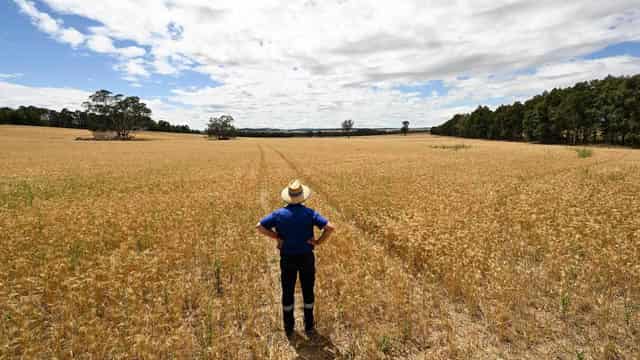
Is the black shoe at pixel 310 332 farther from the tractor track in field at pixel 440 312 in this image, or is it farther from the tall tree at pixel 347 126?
the tall tree at pixel 347 126

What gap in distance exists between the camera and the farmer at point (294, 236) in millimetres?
4828

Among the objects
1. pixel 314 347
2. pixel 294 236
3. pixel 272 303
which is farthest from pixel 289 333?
pixel 294 236

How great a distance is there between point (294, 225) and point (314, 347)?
1.83m

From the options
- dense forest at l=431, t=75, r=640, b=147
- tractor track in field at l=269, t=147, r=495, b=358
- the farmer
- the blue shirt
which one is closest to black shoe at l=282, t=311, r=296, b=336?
the farmer

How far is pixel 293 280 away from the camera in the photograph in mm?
5004

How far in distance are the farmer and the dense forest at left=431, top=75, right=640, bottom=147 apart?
260 ft

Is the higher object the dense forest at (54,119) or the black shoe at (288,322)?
the dense forest at (54,119)

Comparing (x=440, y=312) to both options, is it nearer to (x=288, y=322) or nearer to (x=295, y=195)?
(x=288, y=322)

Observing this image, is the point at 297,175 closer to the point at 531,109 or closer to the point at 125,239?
the point at 125,239

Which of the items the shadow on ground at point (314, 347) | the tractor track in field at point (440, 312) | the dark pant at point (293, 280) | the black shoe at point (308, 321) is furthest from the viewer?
the black shoe at point (308, 321)

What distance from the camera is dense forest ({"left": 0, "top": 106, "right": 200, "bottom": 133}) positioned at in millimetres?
113619

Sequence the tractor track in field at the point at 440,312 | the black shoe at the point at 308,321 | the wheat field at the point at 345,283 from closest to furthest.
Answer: the wheat field at the point at 345,283 → the tractor track in field at the point at 440,312 → the black shoe at the point at 308,321

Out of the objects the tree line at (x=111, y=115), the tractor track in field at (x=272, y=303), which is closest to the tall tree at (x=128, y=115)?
the tree line at (x=111, y=115)

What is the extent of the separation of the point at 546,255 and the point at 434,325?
4.11 metres
